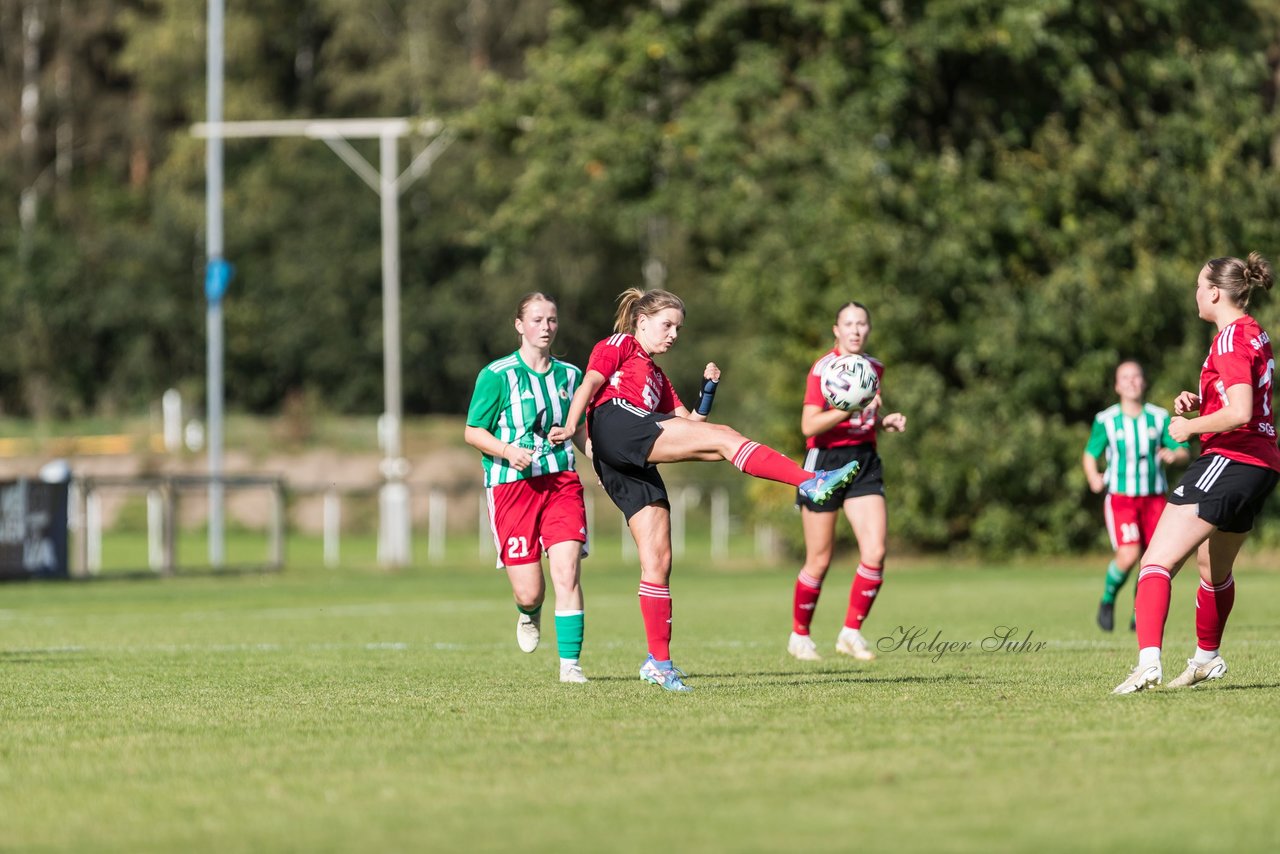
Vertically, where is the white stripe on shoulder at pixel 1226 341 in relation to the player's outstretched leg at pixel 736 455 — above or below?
above

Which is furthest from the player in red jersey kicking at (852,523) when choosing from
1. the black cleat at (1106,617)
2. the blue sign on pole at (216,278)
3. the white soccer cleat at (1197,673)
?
the blue sign on pole at (216,278)

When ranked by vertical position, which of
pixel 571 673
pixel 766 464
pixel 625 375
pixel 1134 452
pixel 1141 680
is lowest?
pixel 571 673

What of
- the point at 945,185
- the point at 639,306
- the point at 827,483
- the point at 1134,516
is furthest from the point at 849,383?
the point at 945,185

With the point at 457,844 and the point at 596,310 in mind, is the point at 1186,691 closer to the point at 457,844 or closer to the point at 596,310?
the point at 457,844

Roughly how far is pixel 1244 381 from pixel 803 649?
4.28 metres

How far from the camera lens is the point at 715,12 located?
31688mm

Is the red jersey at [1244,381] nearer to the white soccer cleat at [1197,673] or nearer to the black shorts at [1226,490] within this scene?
the black shorts at [1226,490]

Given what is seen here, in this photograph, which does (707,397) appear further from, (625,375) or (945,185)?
(945,185)

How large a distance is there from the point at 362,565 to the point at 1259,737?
26.3 m

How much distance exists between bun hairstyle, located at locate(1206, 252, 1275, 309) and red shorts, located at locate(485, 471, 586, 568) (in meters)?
3.33

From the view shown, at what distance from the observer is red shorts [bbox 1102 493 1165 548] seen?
15617 mm

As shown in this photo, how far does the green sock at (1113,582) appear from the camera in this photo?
1534cm

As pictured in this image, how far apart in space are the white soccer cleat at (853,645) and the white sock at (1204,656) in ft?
9.34

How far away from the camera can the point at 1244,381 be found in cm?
889
